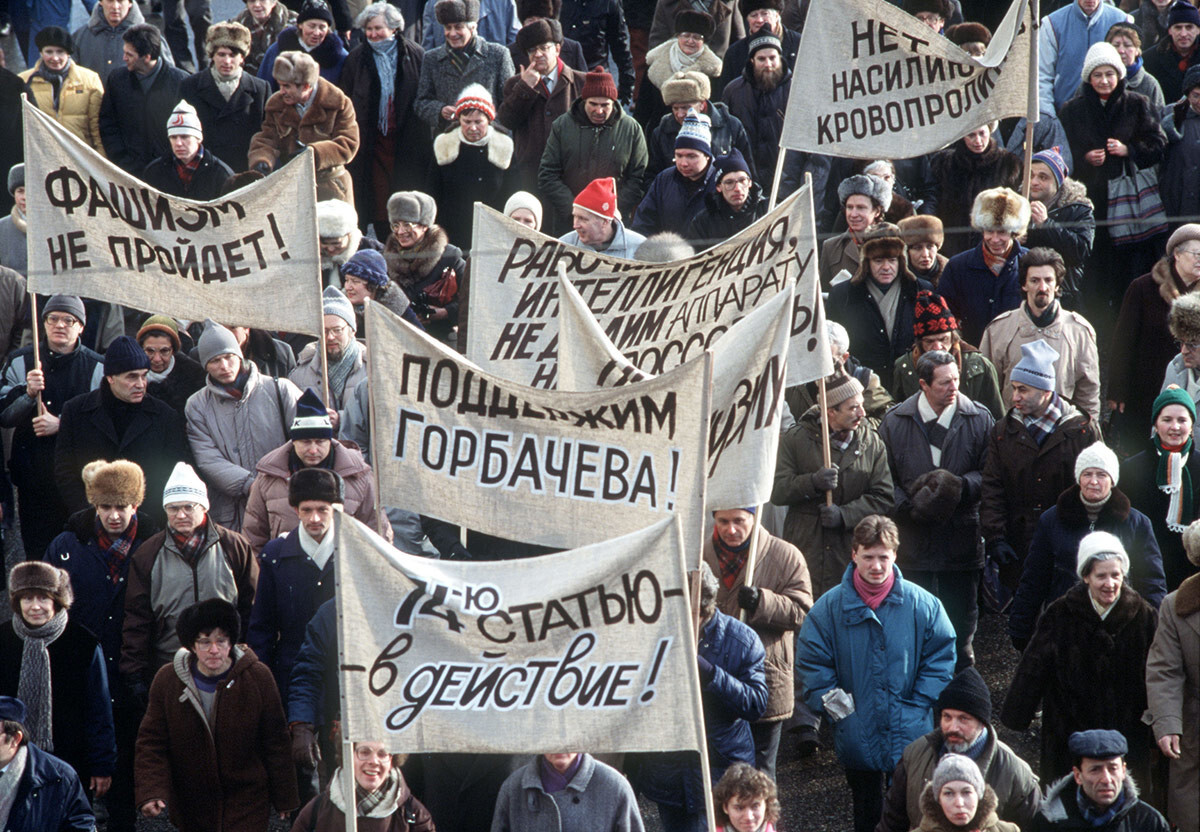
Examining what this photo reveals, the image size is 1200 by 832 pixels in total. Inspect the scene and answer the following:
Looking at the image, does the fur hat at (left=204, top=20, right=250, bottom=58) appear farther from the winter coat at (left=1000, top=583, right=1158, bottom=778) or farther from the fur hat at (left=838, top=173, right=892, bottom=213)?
the winter coat at (left=1000, top=583, right=1158, bottom=778)

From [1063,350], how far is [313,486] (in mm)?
4263

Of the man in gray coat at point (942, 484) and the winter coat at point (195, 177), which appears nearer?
the man in gray coat at point (942, 484)

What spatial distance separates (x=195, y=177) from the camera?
41.7 feet

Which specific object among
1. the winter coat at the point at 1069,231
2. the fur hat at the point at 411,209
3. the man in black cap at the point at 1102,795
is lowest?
the man in black cap at the point at 1102,795

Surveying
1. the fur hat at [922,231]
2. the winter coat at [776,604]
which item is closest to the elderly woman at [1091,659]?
the winter coat at [776,604]

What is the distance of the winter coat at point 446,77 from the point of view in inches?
552

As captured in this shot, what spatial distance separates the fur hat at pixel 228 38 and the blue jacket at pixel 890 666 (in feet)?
23.7

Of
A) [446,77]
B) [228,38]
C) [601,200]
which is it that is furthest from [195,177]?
[601,200]

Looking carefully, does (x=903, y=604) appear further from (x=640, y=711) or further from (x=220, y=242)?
(x=220, y=242)

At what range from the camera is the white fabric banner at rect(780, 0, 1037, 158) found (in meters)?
10.4

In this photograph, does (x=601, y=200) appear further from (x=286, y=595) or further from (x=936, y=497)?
(x=286, y=595)

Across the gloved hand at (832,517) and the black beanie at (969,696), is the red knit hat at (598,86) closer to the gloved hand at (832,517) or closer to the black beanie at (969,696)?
the gloved hand at (832,517)

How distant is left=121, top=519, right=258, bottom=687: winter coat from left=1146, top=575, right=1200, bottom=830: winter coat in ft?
12.8

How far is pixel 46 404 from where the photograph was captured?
10.6 m
